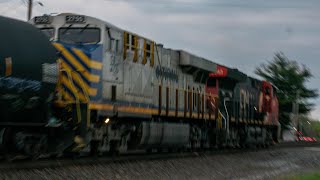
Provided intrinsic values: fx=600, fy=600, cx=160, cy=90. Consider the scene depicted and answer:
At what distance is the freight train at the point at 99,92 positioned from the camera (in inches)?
508

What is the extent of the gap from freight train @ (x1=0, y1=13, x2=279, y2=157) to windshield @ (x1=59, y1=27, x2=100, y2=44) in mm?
28

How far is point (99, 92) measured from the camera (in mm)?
16094

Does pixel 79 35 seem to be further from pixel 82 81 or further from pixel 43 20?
pixel 82 81

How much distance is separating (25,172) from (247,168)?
842 cm

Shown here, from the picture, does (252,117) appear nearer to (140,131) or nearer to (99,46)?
(140,131)

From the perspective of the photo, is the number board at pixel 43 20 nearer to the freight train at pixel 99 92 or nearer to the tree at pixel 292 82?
the freight train at pixel 99 92

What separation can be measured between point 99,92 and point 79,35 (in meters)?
1.82

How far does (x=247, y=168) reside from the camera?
61.0ft

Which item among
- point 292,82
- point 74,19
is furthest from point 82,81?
point 292,82

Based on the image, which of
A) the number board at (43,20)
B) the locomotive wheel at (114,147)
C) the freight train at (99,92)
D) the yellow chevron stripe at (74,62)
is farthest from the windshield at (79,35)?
the locomotive wheel at (114,147)

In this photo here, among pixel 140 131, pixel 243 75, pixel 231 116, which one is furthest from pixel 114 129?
pixel 243 75

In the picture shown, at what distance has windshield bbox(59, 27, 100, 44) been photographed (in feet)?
54.2

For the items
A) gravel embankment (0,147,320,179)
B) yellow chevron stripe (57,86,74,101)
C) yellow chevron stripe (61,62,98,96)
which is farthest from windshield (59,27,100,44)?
gravel embankment (0,147,320,179)

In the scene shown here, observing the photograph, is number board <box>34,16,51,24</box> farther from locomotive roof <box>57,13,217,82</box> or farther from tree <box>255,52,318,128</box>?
tree <box>255,52,318,128</box>
